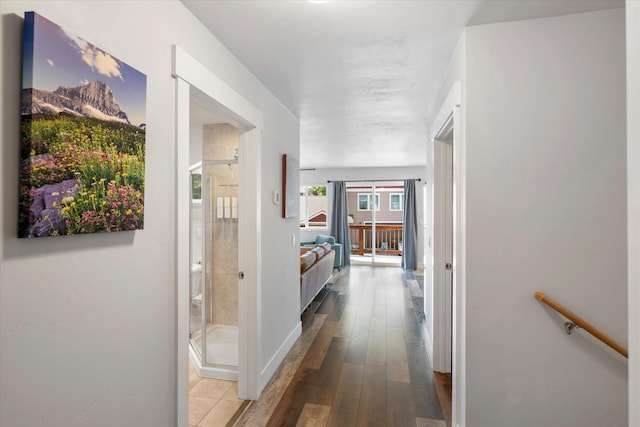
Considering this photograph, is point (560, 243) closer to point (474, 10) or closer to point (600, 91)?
point (600, 91)

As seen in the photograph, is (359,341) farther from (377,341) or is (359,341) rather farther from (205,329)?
(205,329)

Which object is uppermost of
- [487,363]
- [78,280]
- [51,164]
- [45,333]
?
[51,164]

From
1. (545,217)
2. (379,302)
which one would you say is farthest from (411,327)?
(545,217)

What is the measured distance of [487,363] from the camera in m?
1.69

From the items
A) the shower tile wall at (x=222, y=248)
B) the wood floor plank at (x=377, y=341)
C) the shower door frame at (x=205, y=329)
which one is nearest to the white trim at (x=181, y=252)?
the shower door frame at (x=205, y=329)

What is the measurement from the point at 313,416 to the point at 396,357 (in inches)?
45.9

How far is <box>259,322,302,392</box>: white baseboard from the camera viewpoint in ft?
8.27

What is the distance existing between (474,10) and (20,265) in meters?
2.06

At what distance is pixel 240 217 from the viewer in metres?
2.36

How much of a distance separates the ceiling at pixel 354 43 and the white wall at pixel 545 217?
192mm

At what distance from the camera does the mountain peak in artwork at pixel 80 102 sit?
2.79ft

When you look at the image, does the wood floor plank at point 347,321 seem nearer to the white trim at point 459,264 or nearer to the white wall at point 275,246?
the white wall at point 275,246

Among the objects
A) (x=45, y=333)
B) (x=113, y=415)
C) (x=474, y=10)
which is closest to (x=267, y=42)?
(x=474, y=10)

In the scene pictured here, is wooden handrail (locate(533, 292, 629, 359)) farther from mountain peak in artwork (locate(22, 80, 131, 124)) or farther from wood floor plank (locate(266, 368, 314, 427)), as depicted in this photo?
mountain peak in artwork (locate(22, 80, 131, 124))
